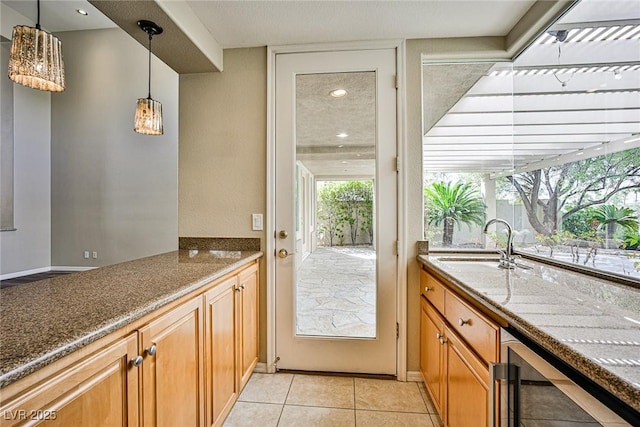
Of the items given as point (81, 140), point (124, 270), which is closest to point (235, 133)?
point (124, 270)

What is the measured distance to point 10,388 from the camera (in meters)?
0.58

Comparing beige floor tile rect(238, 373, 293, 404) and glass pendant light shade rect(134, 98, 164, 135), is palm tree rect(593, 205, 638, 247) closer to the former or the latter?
beige floor tile rect(238, 373, 293, 404)

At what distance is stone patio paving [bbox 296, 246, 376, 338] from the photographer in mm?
2260

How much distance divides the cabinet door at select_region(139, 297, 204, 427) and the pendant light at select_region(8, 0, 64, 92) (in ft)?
4.72

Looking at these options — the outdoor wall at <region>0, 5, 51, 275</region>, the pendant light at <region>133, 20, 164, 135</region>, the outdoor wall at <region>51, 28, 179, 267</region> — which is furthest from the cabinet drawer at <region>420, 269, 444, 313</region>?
the outdoor wall at <region>0, 5, 51, 275</region>

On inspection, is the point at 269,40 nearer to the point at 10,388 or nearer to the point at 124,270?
the point at 124,270

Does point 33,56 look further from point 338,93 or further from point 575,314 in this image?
point 575,314

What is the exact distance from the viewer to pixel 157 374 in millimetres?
1063

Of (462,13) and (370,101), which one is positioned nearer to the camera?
(462,13)

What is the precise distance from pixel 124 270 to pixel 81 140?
5605 millimetres

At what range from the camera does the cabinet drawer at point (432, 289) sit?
1705mm

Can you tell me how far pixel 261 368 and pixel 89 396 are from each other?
1.66 metres

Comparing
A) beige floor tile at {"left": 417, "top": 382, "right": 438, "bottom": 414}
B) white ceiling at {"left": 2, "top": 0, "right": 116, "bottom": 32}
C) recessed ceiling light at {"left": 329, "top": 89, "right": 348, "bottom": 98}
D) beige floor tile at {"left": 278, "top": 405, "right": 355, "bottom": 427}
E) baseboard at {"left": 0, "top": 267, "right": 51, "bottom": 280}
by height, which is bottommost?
beige floor tile at {"left": 417, "top": 382, "right": 438, "bottom": 414}

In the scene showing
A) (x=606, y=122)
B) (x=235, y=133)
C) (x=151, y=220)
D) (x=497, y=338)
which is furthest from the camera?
(x=151, y=220)
